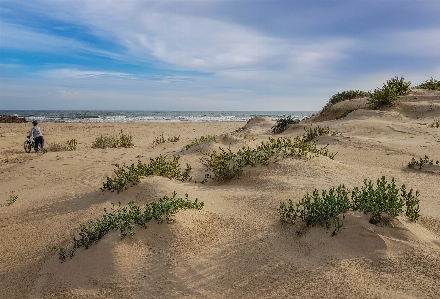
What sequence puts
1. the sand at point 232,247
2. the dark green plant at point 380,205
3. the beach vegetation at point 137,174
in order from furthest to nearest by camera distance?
1. the beach vegetation at point 137,174
2. the dark green plant at point 380,205
3. the sand at point 232,247

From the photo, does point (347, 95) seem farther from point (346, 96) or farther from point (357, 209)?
point (357, 209)

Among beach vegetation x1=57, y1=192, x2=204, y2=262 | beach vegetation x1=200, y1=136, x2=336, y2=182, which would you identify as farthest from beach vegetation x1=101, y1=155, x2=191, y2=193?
beach vegetation x1=57, y1=192, x2=204, y2=262

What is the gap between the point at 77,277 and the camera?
13.6 feet

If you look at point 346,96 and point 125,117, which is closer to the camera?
point 346,96

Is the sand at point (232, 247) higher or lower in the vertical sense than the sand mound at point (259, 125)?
lower

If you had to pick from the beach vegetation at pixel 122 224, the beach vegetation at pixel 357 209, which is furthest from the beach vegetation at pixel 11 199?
the beach vegetation at pixel 357 209

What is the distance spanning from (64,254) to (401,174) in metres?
6.53

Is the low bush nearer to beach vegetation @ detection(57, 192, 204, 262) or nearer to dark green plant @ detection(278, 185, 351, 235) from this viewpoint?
beach vegetation @ detection(57, 192, 204, 262)

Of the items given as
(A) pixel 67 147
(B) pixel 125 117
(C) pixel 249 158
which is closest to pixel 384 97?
(C) pixel 249 158

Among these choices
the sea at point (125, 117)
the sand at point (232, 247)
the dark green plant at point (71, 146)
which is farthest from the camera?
the sea at point (125, 117)

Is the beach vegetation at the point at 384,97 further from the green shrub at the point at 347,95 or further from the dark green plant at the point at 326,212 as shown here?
the dark green plant at the point at 326,212

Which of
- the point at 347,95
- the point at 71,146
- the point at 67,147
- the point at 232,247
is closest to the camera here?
the point at 232,247

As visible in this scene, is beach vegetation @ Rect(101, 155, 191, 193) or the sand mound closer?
beach vegetation @ Rect(101, 155, 191, 193)

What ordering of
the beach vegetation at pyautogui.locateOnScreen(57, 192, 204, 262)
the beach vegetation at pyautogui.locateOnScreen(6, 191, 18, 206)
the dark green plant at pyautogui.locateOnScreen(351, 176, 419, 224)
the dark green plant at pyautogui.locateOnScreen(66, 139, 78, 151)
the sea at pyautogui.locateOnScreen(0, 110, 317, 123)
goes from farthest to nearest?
the sea at pyautogui.locateOnScreen(0, 110, 317, 123), the dark green plant at pyautogui.locateOnScreen(66, 139, 78, 151), the beach vegetation at pyautogui.locateOnScreen(6, 191, 18, 206), the beach vegetation at pyautogui.locateOnScreen(57, 192, 204, 262), the dark green plant at pyautogui.locateOnScreen(351, 176, 419, 224)
